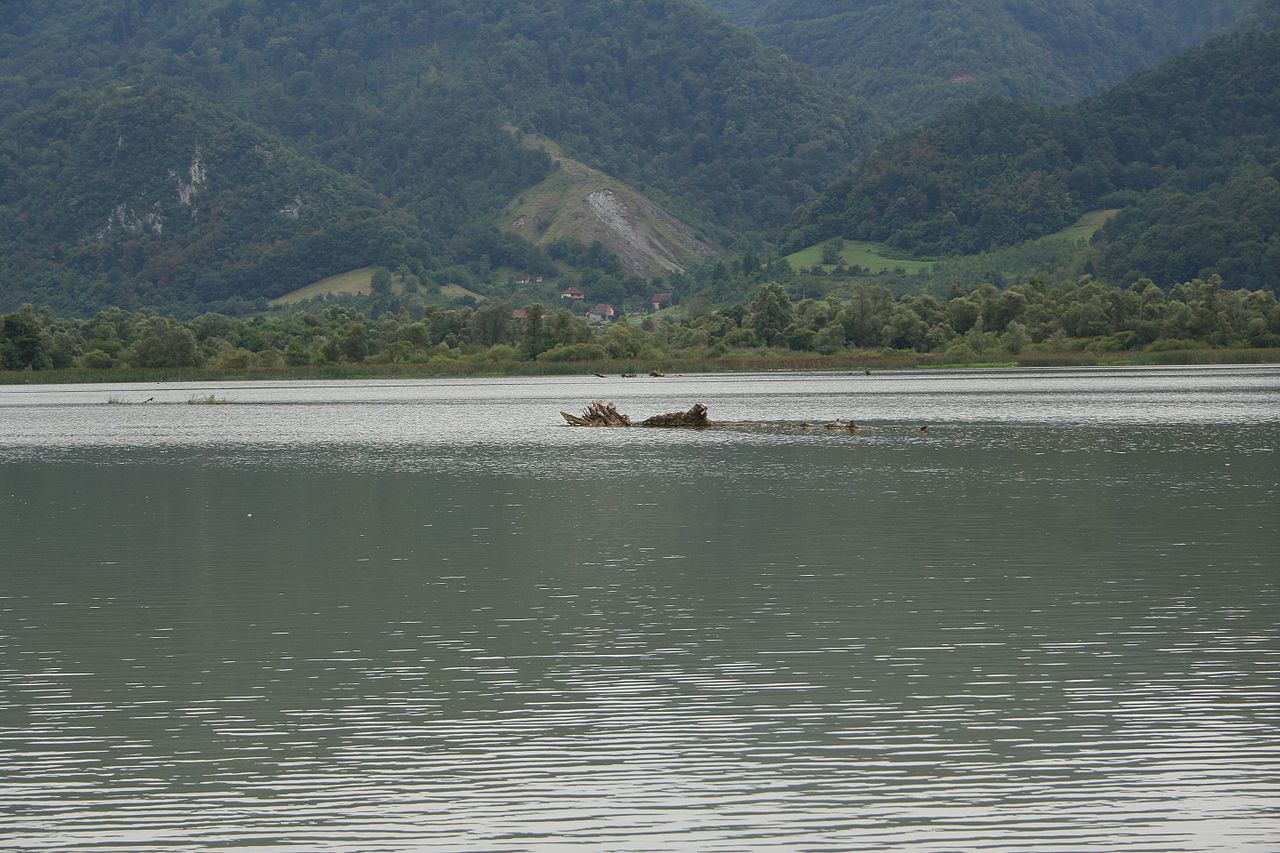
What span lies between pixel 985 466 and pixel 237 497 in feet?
83.5

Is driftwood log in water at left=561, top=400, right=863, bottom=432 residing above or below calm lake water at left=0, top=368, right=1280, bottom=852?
above

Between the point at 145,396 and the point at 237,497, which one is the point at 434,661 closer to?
the point at 237,497

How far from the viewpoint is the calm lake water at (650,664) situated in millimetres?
15953

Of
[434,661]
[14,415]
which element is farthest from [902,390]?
[434,661]

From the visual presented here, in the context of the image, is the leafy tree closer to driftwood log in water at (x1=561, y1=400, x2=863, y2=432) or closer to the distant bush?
the distant bush

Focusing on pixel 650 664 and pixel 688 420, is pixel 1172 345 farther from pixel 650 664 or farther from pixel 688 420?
pixel 650 664

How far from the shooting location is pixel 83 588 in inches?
1227

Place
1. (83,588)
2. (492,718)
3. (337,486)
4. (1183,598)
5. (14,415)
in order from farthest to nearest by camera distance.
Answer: (14,415) < (337,486) < (83,588) < (1183,598) < (492,718)

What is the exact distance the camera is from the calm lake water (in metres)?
16.0

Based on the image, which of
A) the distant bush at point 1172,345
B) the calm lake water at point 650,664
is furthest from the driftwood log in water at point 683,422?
the distant bush at point 1172,345

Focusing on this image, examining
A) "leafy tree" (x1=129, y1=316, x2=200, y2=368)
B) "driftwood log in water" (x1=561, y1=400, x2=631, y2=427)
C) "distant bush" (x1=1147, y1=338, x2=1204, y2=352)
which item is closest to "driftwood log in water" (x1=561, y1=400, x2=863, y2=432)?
"driftwood log in water" (x1=561, y1=400, x2=631, y2=427)

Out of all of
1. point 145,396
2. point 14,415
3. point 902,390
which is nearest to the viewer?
point 14,415

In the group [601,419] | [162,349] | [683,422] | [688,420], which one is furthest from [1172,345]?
[688,420]

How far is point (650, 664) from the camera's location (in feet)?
74.9
